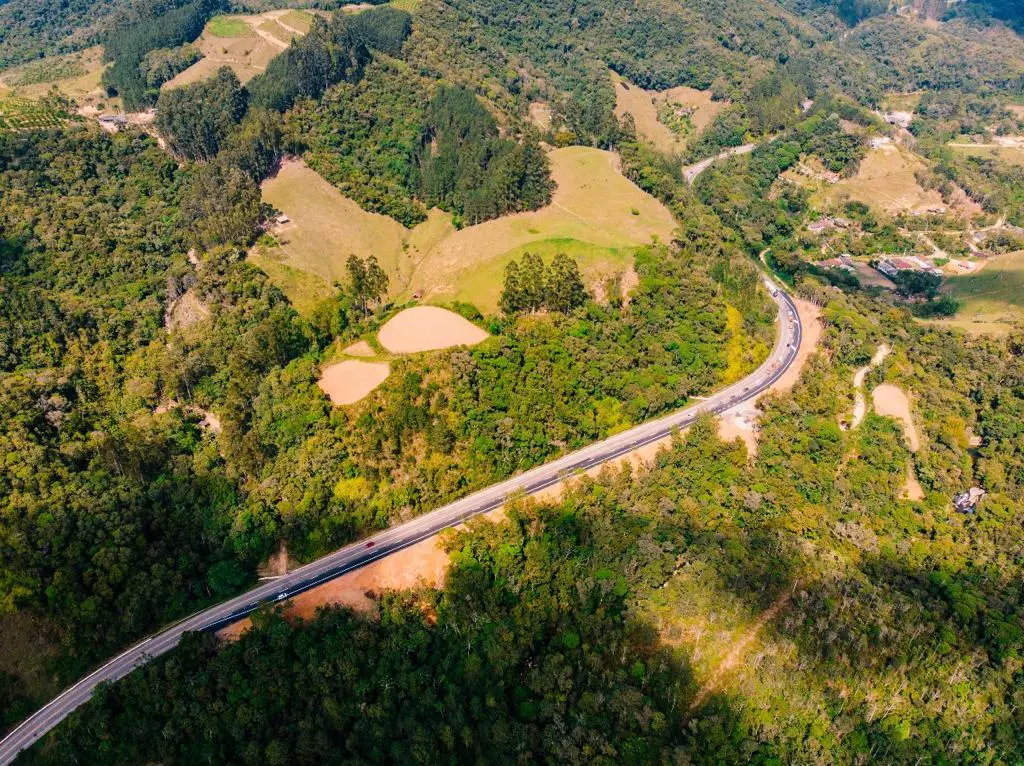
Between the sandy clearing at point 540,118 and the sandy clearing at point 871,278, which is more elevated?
the sandy clearing at point 540,118

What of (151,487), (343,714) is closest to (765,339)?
(343,714)

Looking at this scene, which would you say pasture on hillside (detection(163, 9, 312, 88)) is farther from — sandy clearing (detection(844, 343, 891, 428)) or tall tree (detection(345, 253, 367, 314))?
sandy clearing (detection(844, 343, 891, 428))

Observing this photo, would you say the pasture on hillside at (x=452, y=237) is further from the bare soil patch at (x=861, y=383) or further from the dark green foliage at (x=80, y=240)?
the bare soil patch at (x=861, y=383)

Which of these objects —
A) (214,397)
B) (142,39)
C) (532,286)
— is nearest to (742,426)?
(532,286)

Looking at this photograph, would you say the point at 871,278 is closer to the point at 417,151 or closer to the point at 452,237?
the point at 452,237

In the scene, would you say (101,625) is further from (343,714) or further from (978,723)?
(978,723)

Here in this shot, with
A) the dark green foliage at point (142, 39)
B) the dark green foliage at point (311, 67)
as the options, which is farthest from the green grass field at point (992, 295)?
the dark green foliage at point (142, 39)
